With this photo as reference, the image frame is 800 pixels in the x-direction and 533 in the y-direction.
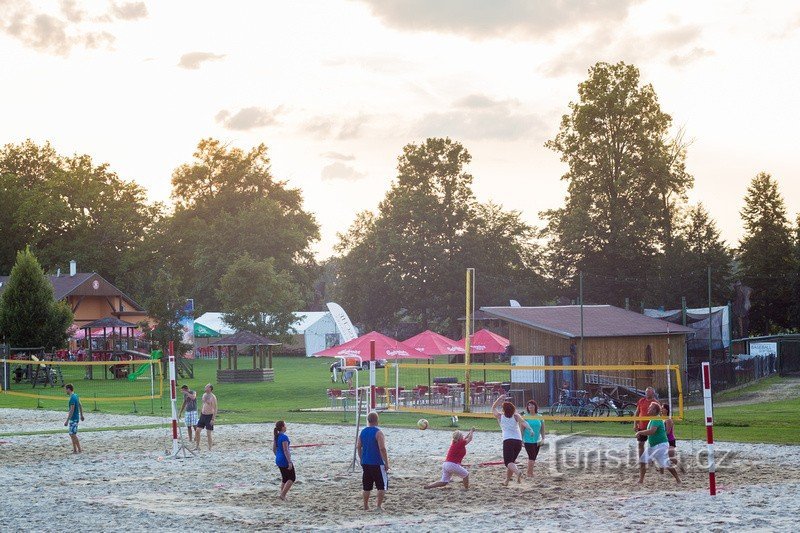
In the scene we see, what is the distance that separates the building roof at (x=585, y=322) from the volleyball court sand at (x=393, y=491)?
12.1m

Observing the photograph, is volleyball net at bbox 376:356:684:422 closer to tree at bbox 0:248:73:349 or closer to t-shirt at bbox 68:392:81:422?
t-shirt at bbox 68:392:81:422

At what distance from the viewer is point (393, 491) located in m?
18.9

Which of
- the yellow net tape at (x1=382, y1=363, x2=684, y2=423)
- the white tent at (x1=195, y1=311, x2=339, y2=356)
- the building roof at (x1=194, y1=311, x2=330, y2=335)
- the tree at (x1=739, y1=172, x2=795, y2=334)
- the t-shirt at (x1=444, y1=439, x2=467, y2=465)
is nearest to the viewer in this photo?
the t-shirt at (x1=444, y1=439, x2=467, y2=465)

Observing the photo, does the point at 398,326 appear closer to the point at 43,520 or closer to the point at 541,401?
the point at 541,401

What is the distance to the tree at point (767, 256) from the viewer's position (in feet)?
226

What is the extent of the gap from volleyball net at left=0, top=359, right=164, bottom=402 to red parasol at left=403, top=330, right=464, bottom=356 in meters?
12.2

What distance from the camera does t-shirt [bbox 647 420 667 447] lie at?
766 inches

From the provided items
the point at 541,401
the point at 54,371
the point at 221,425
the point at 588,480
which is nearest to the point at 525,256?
the point at 54,371

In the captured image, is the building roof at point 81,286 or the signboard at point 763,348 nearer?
the signboard at point 763,348

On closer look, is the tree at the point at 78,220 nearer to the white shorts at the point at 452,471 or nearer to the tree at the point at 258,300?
the tree at the point at 258,300

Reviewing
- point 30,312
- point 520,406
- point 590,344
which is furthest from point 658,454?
point 30,312

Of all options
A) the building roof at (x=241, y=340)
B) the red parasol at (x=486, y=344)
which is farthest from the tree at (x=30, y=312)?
the red parasol at (x=486, y=344)

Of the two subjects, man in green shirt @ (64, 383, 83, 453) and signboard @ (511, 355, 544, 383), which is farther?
signboard @ (511, 355, 544, 383)

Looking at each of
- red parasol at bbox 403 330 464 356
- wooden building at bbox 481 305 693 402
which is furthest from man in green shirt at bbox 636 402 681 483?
red parasol at bbox 403 330 464 356
